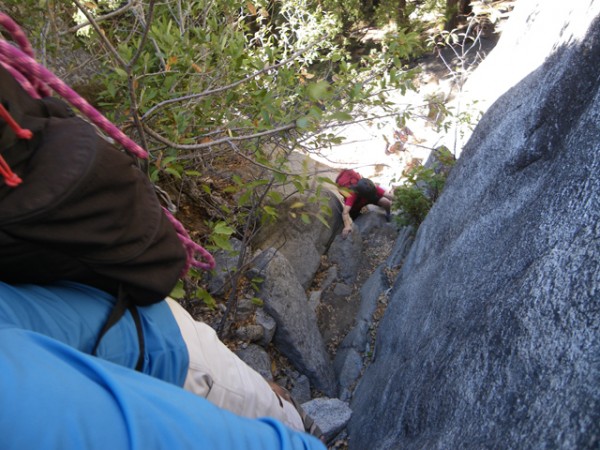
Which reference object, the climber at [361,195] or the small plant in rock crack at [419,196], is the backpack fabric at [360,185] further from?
the small plant in rock crack at [419,196]

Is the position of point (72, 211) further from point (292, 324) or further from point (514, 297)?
point (292, 324)

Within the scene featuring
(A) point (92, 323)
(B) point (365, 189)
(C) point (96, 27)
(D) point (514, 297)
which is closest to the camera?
(A) point (92, 323)

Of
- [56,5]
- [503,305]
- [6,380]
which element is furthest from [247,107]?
[6,380]

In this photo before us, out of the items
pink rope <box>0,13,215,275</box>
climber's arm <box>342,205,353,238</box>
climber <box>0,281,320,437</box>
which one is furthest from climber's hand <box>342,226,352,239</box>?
pink rope <box>0,13,215,275</box>

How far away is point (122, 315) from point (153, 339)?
12cm

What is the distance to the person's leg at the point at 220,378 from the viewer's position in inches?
56.4

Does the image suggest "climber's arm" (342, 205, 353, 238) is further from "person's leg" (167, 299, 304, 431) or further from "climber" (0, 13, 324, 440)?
"climber" (0, 13, 324, 440)

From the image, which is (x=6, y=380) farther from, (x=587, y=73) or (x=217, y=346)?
(x=587, y=73)

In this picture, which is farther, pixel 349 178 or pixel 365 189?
pixel 349 178

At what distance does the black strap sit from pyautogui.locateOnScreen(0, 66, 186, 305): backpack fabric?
18 millimetres

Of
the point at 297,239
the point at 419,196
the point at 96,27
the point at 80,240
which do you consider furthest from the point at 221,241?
the point at 419,196

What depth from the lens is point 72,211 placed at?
1026mm

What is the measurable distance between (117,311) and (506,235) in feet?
5.81

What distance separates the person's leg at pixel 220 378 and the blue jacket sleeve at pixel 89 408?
0.54 m
